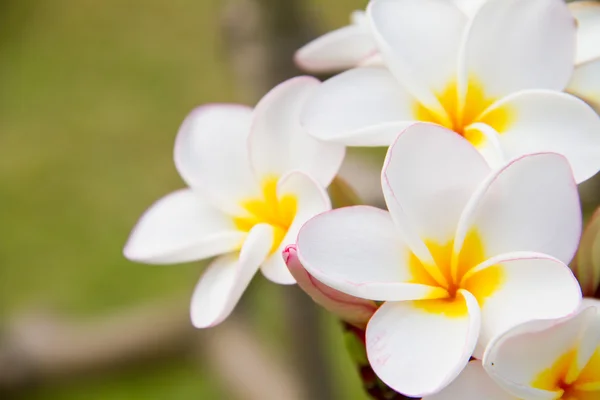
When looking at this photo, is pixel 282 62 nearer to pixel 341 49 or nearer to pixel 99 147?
pixel 341 49

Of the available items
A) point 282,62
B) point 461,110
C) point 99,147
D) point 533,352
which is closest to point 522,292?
point 533,352

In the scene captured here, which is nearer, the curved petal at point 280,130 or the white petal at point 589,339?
the white petal at point 589,339

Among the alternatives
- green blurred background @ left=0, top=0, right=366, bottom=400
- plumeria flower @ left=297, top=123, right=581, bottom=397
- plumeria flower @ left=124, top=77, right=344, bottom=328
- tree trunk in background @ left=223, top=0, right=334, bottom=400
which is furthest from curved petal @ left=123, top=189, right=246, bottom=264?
green blurred background @ left=0, top=0, right=366, bottom=400

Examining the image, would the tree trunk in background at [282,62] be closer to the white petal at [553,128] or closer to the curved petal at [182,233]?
the curved petal at [182,233]

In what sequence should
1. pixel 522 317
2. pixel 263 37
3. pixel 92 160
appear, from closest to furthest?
pixel 522 317, pixel 263 37, pixel 92 160

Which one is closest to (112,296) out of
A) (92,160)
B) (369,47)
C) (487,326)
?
(92,160)

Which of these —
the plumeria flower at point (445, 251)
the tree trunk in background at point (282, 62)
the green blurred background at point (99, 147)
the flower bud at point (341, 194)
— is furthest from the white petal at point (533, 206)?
the green blurred background at point (99, 147)

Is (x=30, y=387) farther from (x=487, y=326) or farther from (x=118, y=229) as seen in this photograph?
(x=487, y=326)
